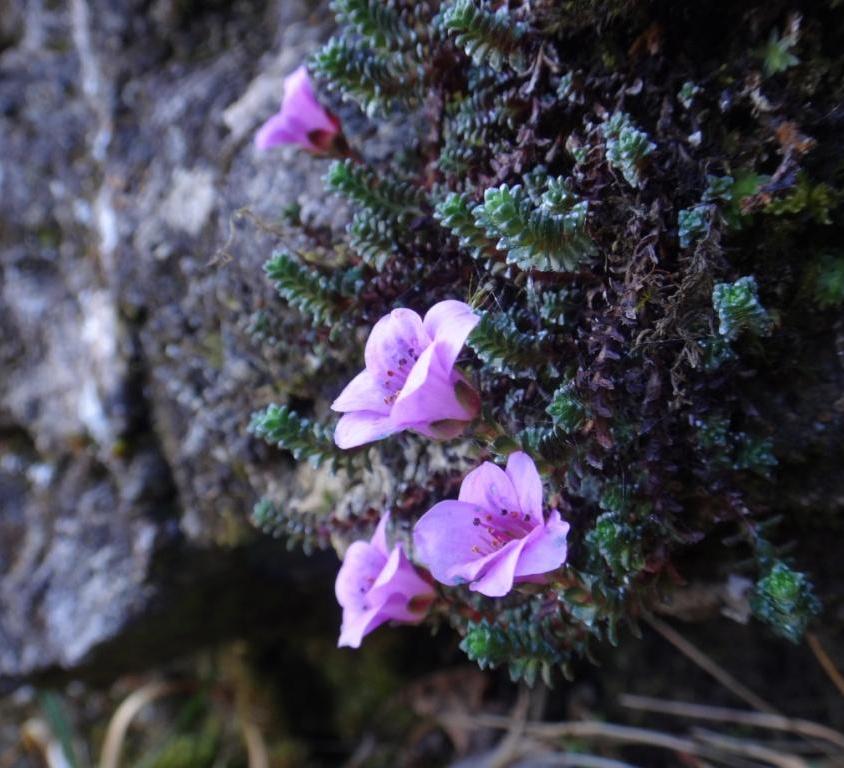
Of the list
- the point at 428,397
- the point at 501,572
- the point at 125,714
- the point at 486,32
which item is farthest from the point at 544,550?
the point at 125,714

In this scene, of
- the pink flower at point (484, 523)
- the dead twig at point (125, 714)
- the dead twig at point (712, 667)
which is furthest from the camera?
the dead twig at point (125, 714)

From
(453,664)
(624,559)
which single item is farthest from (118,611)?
(624,559)

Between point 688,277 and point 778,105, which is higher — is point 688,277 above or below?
below

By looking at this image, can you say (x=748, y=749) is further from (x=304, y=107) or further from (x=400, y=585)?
(x=304, y=107)

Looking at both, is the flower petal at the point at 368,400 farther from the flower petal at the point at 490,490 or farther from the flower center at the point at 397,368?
the flower petal at the point at 490,490

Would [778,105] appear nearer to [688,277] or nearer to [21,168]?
[688,277]

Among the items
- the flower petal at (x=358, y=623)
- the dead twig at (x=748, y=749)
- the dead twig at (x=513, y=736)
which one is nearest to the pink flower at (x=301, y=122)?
the flower petal at (x=358, y=623)

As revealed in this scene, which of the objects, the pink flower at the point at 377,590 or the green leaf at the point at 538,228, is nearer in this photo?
the green leaf at the point at 538,228
